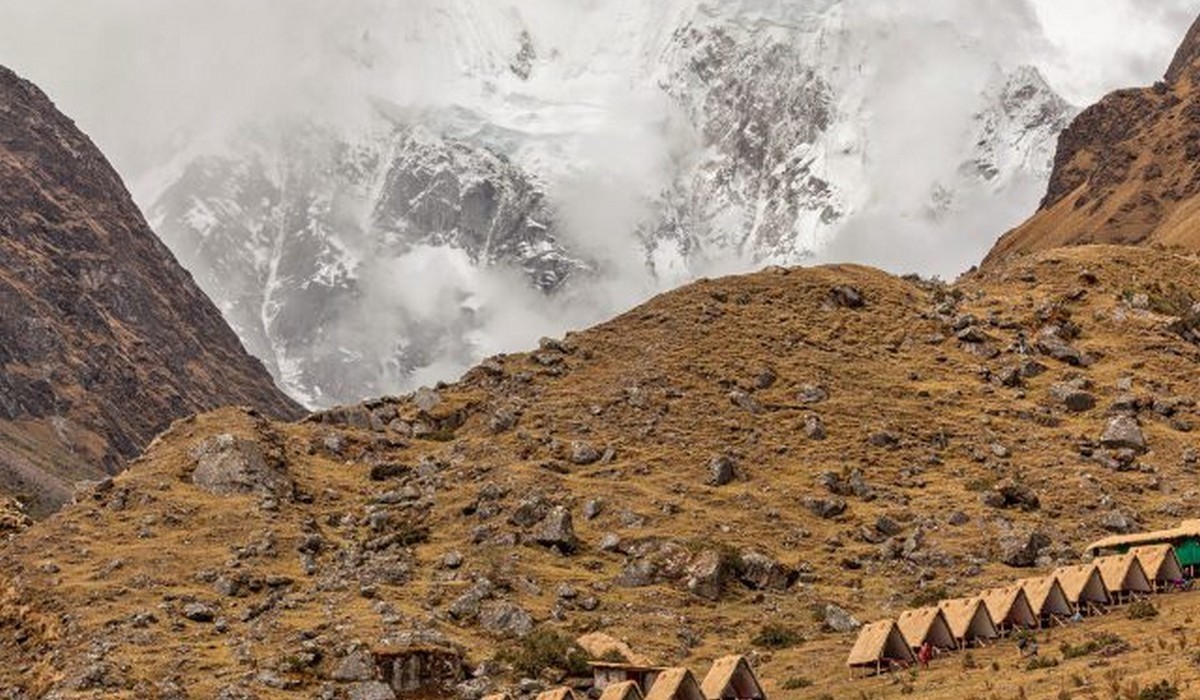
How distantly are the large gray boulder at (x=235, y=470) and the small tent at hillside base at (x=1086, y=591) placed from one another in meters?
40.0

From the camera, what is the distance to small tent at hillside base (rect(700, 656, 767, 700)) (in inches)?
2180

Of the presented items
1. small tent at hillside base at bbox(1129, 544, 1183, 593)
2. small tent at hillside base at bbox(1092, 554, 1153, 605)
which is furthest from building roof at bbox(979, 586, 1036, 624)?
small tent at hillside base at bbox(1129, 544, 1183, 593)

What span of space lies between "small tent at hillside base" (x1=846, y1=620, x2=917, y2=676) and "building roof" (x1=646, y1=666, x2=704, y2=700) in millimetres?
7718

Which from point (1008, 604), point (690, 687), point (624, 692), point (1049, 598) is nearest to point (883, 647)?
point (1008, 604)

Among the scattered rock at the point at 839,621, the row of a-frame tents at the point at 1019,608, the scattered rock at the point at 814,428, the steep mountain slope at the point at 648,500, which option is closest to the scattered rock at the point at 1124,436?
the steep mountain slope at the point at 648,500

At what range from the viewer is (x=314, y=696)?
196 ft

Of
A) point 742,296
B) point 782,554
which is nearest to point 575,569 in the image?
point 782,554

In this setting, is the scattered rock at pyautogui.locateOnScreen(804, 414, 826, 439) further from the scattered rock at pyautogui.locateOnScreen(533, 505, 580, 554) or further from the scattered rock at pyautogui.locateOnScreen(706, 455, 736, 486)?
the scattered rock at pyautogui.locateOnScreen(533, 505, 580, 554)

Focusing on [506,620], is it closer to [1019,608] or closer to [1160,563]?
[1019,608]

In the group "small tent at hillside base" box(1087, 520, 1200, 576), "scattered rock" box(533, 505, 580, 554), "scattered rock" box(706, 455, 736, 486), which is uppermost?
"scattered rock" box(706, 455, 736, 486)

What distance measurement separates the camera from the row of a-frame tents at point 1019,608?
5975 centimetres

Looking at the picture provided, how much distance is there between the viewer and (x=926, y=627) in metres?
59.7

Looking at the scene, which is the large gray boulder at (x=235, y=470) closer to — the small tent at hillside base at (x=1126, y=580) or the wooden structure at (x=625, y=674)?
the wooden structure at (x=625, y=674)

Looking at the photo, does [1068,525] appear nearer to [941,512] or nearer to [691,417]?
[941,512]
